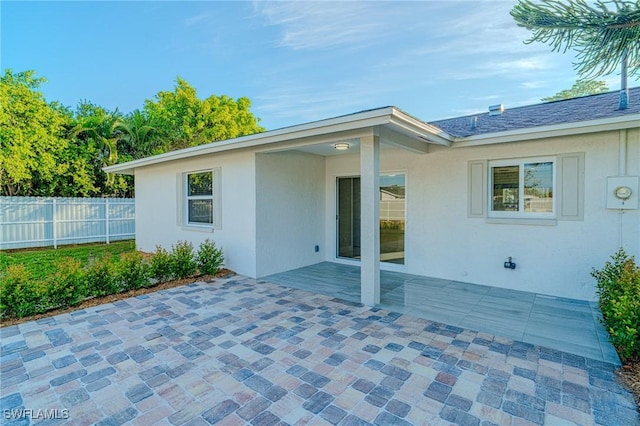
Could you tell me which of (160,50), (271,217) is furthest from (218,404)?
(160,50)

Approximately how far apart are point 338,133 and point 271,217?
9.05ft

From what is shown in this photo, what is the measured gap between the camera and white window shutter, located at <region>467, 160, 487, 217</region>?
612cm

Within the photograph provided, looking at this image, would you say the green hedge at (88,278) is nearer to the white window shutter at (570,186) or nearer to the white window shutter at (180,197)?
the white window shutter at (180,197)

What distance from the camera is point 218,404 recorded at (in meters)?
2.59

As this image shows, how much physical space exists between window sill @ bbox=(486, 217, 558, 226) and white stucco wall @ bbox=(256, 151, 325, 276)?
414 cm

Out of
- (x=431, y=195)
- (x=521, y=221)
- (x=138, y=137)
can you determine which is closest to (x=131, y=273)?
(x=431, y=195)

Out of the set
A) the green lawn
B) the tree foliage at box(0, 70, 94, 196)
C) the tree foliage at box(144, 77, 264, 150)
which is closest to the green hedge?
the green lawn

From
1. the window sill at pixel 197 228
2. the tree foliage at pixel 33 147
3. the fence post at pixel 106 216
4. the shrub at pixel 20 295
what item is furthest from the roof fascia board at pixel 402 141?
the tree foliage at pixel 33 147

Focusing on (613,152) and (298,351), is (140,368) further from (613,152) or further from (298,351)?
(613,152)

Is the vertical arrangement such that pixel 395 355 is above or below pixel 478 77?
below

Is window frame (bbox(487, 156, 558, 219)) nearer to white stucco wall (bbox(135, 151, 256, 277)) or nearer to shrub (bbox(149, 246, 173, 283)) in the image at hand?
white stucco wall (bbox(135, 151, 256, 277))

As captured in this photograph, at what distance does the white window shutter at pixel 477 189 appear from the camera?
6117 mm

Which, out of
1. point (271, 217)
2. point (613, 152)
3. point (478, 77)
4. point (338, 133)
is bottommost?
point (271, 217)

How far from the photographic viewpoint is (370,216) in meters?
5.05
